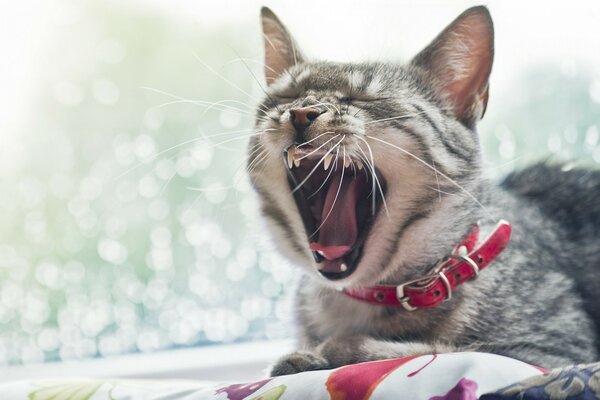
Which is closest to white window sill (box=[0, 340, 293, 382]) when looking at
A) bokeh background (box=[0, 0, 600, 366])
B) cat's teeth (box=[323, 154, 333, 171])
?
bokeh background (box=[0, 0, 600, 366])

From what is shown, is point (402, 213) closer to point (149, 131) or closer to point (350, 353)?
point (350, 353)

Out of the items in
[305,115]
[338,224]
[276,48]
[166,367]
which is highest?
[276,48]

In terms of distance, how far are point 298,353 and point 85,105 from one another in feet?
2.85

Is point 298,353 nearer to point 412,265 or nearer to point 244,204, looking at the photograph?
point 412,265

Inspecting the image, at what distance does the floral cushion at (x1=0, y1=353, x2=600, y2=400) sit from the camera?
2.02 feet

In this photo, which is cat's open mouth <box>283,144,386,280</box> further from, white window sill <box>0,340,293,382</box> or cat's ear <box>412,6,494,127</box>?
white window sill <box>0,340,293,382</box>

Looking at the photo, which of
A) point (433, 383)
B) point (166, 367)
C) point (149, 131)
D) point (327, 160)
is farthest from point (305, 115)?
point (166, 367)

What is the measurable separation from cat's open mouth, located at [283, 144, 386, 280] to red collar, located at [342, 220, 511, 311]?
0.07 m

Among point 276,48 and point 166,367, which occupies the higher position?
point 276,48

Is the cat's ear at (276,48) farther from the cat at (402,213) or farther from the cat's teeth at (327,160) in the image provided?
the cat's teeth at (327,160)

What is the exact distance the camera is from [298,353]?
902 mm

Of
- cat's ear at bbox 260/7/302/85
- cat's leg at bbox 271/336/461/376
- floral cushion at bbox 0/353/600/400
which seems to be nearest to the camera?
floral cushion at bbox 0/353/600/400

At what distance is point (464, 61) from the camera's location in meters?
1.02

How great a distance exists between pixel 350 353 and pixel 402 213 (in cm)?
23
